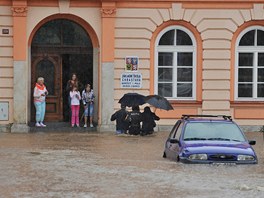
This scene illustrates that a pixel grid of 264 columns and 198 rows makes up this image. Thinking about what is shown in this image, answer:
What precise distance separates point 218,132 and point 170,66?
12.0m

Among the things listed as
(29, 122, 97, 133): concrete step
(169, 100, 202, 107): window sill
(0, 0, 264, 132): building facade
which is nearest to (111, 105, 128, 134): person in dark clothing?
(0, 0, 264, 132): building facade

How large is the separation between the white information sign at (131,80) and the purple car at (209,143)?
9.71 m

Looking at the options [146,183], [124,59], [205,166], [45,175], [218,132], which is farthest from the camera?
[124,59]

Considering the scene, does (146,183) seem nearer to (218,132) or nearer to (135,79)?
(218,132)

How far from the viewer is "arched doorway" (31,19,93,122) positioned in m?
30.6

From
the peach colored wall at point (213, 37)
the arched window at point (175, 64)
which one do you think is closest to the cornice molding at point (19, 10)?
the peach colored wall at point (213, 37)

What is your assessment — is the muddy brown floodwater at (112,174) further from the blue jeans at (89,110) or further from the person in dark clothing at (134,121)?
the blue jeans at (89,110)

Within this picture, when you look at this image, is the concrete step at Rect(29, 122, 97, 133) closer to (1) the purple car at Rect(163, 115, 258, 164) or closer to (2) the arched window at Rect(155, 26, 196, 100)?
(2) the arched window at Rect(155, 26, 196, 100)

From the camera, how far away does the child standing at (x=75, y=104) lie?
97.9 ft

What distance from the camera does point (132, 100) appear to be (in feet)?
92.4

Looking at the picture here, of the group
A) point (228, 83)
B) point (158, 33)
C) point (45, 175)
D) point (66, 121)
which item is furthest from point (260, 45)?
point (45, 175)

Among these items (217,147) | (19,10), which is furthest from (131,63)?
(217,147)

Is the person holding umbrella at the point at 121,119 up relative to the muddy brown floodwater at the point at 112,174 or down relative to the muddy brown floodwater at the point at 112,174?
up

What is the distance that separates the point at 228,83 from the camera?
30.1 m
